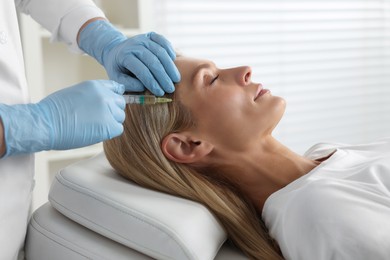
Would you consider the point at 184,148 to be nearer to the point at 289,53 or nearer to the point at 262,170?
the point at 262,170

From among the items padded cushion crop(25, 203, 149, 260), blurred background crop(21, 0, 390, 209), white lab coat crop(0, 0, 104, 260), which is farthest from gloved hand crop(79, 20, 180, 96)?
blurred background crop(21, 0, 390, 209)

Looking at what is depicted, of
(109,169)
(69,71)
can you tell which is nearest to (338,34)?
(69,71)

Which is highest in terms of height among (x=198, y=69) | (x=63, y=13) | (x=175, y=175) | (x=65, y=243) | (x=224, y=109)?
(x=63, y=13)

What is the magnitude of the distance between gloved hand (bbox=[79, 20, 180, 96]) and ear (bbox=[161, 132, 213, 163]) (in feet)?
0.44

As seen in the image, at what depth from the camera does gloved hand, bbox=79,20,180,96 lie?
1.38 m

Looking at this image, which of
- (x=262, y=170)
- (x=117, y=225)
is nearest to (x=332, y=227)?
(x=262, y=170)

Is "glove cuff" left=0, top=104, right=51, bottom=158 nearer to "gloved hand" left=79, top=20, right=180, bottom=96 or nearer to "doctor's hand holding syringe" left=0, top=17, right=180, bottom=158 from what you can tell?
"doctor's hand holding syringe" left=0, top=17, right=180, bottom=158

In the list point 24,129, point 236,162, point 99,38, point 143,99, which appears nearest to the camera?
point 24,129

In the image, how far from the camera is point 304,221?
1167mm

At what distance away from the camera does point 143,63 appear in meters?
1.40

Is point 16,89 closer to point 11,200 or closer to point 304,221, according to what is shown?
point 11,200

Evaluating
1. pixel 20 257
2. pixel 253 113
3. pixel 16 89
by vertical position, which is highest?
pixel 16 89

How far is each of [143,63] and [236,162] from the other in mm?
388

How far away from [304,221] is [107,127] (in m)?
0.51
